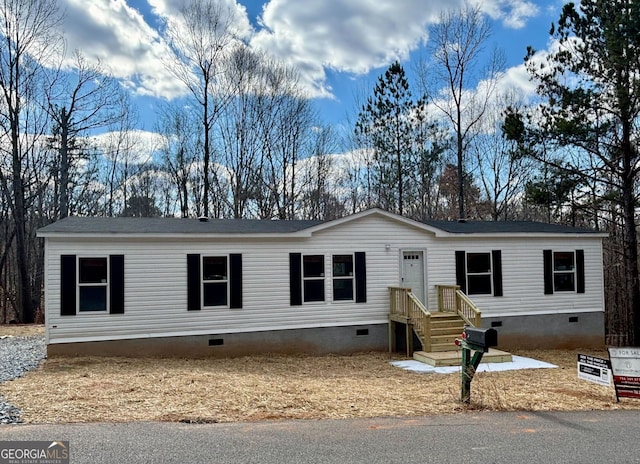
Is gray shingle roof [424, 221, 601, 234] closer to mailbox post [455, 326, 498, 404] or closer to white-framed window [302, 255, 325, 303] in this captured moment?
white-framed window [302, 255, 325, 303]

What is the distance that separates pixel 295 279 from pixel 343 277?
1.39 meters

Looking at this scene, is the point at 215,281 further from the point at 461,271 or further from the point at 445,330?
the point at 461,271

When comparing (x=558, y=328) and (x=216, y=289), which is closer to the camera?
(x=216, y=289)

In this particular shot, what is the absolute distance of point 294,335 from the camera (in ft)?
40.0

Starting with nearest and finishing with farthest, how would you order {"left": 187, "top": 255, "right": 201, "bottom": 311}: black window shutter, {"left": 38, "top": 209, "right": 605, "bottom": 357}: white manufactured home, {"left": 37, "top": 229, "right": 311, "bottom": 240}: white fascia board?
{"left": 37, "top": 229, "right": 311, "bottom": 240}: white fascia board
{"left": 38, "top": 209, "right": 605, "bottom": 357}: white manufactured home
{"left": 187, "top": 255, "right": 201, "bottom": 311}: black window shutter

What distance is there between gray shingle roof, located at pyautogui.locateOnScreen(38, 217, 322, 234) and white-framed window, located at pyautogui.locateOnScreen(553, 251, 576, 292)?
8.08 meters

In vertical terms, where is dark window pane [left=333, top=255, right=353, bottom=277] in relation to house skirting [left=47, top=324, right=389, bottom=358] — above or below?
above

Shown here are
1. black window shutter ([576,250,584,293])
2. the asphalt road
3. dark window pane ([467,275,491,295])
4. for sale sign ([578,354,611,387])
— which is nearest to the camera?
the asphalt road

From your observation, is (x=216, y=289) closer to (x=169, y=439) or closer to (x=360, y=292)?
(x=360, y=292)

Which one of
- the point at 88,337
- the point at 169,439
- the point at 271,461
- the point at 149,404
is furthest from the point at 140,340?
the point at 271,461

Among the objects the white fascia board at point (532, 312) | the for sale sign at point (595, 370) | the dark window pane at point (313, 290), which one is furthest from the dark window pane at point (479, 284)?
the for sale sign at point (595, 370)

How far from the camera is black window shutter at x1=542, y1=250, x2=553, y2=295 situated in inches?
566

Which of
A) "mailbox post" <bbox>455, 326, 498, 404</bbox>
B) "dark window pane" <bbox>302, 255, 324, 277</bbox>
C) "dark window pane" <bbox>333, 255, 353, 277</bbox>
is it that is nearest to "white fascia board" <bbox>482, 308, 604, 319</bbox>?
"dark window pane" <bbox>333, 255, 353, 277</bbox>

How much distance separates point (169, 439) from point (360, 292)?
857 cm
